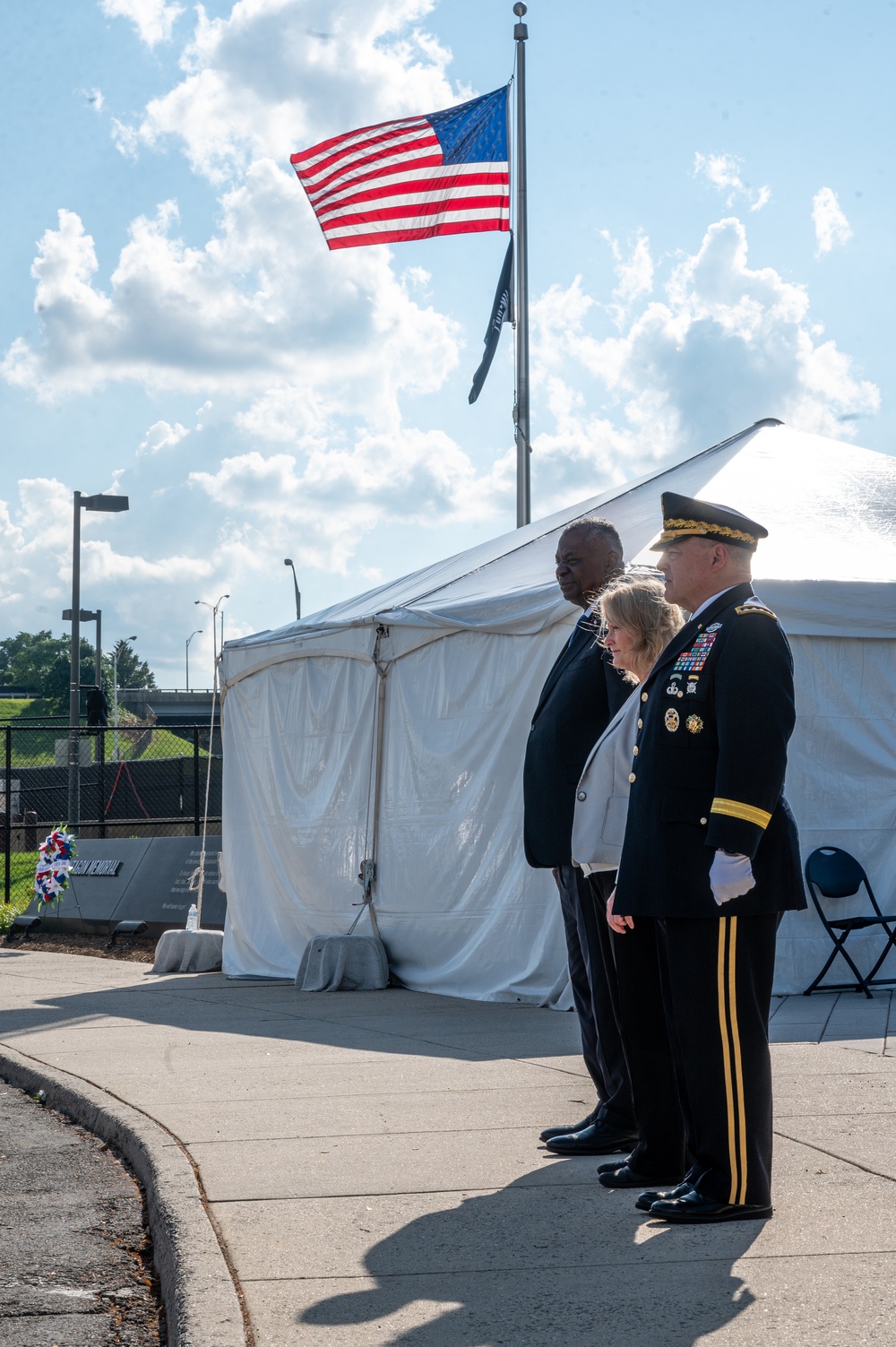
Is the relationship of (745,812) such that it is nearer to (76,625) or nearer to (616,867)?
(616,867)

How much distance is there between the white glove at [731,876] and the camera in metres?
3.51

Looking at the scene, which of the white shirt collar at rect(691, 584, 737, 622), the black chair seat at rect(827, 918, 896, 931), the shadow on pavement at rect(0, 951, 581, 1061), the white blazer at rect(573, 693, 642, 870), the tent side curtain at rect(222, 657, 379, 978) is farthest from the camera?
the tent side curtain at rect(222, 657, 379, 978)

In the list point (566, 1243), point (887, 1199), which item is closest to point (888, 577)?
point (887, 1199)

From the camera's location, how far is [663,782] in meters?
3.75

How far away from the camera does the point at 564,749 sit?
4.70 meters

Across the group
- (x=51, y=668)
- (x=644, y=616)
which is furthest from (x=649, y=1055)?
(x=51, y=668)

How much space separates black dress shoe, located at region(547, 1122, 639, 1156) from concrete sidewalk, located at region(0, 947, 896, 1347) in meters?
0.07

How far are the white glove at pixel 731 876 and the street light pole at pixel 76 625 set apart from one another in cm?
1636


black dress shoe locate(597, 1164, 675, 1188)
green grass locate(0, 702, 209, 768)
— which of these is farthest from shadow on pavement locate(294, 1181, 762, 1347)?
green grass locate(0, 702, 209, 768)

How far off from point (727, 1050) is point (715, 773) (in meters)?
0.70

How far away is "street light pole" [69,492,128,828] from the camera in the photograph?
63.9 ft

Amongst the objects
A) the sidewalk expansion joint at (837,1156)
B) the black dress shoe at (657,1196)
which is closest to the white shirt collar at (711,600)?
the black dress shoe at (657,1196)

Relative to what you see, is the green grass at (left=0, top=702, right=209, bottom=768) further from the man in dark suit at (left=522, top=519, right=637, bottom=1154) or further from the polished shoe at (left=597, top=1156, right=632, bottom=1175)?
the polished shoe at (left=597, top=1156, right=632, bottom=1175)

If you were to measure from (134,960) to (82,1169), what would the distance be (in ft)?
28.7
